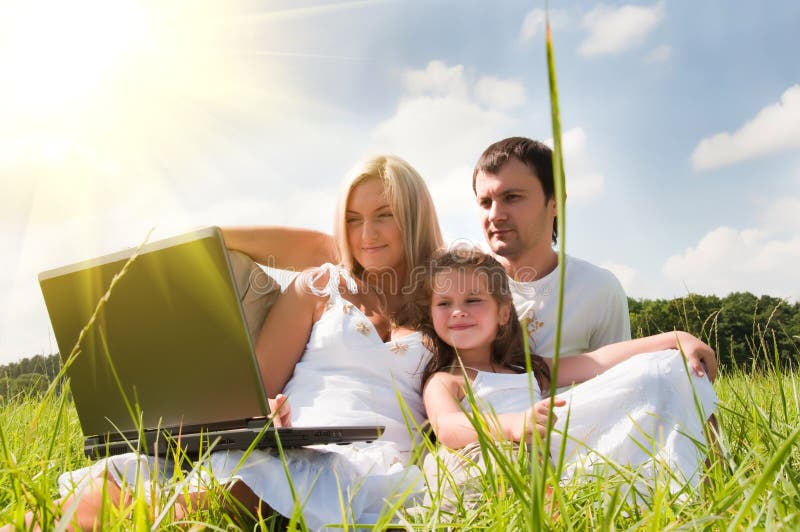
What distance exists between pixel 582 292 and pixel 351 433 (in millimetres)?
2316

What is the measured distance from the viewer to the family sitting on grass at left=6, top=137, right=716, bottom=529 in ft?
6.88

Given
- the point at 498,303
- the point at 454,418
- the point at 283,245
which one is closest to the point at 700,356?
the point at 498,303

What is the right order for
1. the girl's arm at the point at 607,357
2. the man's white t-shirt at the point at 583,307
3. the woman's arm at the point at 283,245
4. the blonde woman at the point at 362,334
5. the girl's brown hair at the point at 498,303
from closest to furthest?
1. the blonde woman at the point at 362,334
2. the girl's arm at the point at 607,357
3. the girl's brown hair at the point at 498,303
4. the woman's arm at the point at 283,245
5. the man's white t-shirt at the point at 583,307

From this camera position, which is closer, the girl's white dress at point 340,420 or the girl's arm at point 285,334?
Answer: the girl's white dress at point 340,420

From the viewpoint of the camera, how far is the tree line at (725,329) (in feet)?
11.2

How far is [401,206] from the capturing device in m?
3.39

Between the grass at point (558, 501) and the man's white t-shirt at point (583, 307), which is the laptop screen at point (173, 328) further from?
the man's white t-shirt at point (583, 307)

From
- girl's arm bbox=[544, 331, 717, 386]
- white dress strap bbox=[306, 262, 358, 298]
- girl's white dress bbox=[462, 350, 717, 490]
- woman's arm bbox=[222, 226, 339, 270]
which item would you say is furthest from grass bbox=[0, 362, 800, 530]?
woman's arm bbox=[222, 226, 339, 270]

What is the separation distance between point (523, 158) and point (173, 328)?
278 centimetres

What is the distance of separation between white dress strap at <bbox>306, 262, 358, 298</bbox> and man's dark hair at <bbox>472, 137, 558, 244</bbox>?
133 centimetres

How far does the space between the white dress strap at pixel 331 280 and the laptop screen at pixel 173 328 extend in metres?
1.35

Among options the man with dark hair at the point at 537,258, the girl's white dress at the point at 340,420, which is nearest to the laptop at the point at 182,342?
the girl's white dress at the point at 340,420

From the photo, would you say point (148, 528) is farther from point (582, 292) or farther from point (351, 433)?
point (582, 292)

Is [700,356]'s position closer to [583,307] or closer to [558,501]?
[583,307]
